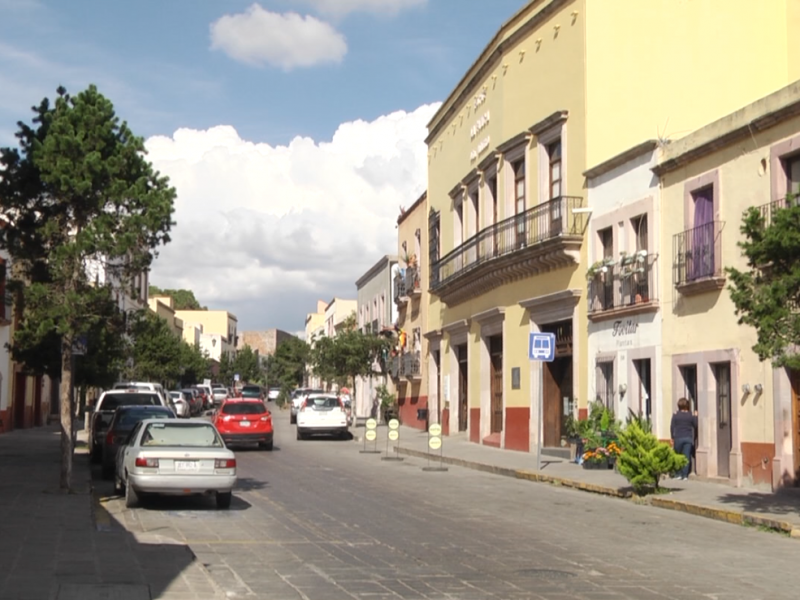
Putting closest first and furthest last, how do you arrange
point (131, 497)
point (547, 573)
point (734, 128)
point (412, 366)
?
point (547, 573) < point (131, 497) < point (734, 128) < point (412, 366)

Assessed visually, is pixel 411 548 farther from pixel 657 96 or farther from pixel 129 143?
pixel 657 96

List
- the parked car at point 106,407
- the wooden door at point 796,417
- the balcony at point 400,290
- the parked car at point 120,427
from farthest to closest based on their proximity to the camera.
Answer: the balcony at point 400,290 → the parked car at point 106,407 → the parked car at point 120,427 → the wooden door at point 796,417

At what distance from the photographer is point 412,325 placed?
48.7m

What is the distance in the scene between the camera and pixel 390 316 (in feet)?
184

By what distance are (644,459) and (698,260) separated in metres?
5.08

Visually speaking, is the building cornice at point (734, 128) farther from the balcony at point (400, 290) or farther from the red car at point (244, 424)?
the balcony at point (400, 290)

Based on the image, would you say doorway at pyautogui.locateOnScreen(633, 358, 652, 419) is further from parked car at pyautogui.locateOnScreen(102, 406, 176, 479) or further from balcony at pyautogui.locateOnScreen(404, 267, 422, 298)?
balcony at pyautogui.locateOnScreen(404, 267, 422, 298)

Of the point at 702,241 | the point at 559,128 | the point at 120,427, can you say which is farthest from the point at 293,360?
the point at 702,241

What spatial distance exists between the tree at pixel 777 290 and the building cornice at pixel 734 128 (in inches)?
206

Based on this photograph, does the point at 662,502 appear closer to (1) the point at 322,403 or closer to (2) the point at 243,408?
(2) the point at 243,408

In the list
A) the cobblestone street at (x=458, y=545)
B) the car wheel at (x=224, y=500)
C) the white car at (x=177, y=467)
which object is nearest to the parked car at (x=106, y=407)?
the cobblestone street at (x=458, y=545)

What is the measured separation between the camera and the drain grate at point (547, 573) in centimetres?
1100

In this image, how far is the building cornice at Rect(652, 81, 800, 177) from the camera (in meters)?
19.0

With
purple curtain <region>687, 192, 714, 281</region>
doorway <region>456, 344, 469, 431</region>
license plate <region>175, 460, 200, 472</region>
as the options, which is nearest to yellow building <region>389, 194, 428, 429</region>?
doorway <region>456, 344, 469, 431</region>
